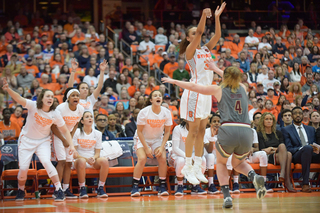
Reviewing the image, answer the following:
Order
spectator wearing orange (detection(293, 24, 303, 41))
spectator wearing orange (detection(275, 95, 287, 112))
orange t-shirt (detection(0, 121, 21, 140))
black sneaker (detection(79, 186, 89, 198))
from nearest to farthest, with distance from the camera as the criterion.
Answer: black sneaker (detection(79, 186, 89, 198)), orange t-shirt (detection(0, 121, 21, 140)), spectator wearing orange (detection(275, 95, 287, 112)), spectator wearing orange (detection(293, 24, 303, 41))

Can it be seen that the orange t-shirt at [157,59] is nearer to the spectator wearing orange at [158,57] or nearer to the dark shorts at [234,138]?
the spectator wearing orange at [158,57]

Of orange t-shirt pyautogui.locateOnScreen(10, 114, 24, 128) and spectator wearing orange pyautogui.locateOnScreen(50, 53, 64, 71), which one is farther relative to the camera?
Answer: spectator wearing orange pyautogui.locateOnScreen(50, 53, 64, 71)

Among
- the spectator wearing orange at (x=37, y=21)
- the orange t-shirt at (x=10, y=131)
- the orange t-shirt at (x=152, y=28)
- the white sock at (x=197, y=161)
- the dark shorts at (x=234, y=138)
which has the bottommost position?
the white sock at (x=197, y=161)

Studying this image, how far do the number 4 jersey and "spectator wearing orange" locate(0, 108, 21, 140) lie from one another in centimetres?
628

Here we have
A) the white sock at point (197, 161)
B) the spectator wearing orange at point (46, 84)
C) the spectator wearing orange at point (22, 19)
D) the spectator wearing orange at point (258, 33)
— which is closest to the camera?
the white sock at point (197, 161)

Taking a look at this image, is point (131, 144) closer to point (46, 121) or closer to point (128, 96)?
point (46, 121)

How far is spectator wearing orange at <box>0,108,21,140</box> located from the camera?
10.0 metres

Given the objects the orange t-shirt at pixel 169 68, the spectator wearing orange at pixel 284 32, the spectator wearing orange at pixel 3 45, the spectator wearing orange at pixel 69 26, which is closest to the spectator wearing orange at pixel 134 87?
the orange t-shirt at pixel 169 68

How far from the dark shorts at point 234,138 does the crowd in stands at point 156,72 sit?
11.1 feet

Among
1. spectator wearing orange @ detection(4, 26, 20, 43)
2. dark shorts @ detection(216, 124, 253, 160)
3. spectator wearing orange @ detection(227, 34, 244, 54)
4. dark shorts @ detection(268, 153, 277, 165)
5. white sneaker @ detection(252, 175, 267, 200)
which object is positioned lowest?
white sneaker @ detection(252, 175, 267, 200)

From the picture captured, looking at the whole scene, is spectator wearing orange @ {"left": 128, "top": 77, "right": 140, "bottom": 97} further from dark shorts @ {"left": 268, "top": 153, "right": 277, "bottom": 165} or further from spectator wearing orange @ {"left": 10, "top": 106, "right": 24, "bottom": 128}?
dark shorts @ {"left": 268, "top": 153, "right": 277, "bottom": 165}

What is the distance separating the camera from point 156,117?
830 centimetres

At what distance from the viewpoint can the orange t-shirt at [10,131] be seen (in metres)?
9.99

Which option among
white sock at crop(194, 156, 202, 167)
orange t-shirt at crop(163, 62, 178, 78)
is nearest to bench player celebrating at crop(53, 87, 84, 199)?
white sock at crop(194, 156, 202, 167)
